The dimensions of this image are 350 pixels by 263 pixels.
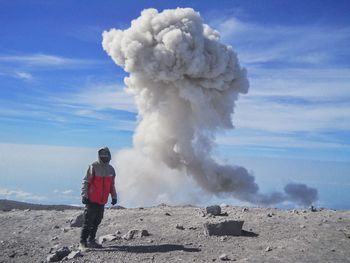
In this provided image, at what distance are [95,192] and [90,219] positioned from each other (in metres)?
0.77

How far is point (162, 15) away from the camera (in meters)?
39.7

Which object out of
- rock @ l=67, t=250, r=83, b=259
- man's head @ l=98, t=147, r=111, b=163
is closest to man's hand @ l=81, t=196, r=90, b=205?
man's head @ l=98, t=147, r=111, b=163

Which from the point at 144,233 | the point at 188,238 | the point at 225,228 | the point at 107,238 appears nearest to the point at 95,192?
the point at 107,238

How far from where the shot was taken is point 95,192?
40.9 ft

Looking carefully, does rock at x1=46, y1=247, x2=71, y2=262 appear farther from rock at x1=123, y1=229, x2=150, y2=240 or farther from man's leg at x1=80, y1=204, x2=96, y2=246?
rock at x1=123, y1=229, x2=150, y2=240

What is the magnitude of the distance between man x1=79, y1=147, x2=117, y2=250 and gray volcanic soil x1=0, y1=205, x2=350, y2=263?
61cm

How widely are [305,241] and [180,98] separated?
27.0 m

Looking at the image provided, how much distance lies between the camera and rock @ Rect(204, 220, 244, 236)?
1323 centimetres

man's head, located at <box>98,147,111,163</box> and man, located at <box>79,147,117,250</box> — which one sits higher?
man's head, located at <box>98,147,111,163</box>

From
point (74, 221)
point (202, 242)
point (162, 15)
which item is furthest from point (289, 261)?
point (162, 15)

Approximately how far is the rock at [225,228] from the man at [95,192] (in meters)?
3.10

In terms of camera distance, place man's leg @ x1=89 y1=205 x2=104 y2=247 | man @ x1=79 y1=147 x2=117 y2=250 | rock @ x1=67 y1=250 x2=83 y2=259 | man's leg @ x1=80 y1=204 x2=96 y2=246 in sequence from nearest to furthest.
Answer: rock @ x1=67 y1=250 x2=83 y2=259
man @ x1=79 y1=147 x2=117 y2=250
man's leg @ x1=80 y1=204 x2=96 y2=246
man's leg @ x1=89 y1=205 x2=104 y2=247

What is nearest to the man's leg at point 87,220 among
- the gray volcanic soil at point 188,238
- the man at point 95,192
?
the man at point 95,192

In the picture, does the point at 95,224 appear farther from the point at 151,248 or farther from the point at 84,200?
the point at 151,248
